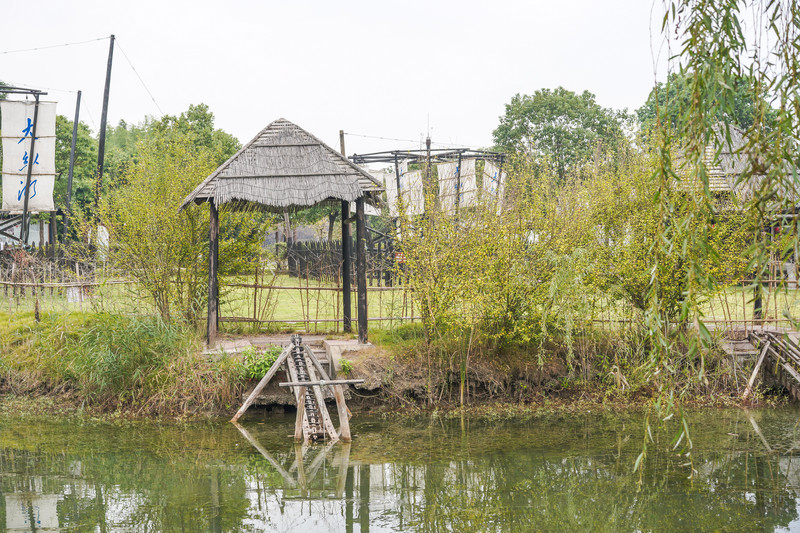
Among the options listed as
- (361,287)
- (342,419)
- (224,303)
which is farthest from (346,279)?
(342,419)

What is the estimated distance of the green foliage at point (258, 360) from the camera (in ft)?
30.8

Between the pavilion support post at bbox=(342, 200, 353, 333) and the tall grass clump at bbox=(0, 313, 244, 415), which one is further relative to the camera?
the pavilion support post at bbox=(342, 200, 353, 333)

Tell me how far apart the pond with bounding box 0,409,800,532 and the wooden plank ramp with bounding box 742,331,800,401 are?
80 centimetres

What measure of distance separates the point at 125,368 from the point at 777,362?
891 centimetres

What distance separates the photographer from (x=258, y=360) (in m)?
9.48

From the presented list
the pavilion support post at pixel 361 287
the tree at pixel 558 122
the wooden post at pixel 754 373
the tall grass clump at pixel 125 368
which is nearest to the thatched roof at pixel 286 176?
the pavilion support post at pixel 361 287

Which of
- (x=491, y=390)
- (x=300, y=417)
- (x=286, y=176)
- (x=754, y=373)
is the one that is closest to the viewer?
(x=300, y=417)

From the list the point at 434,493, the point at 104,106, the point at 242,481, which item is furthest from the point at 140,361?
the point at 104,106

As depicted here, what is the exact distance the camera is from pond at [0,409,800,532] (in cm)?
599

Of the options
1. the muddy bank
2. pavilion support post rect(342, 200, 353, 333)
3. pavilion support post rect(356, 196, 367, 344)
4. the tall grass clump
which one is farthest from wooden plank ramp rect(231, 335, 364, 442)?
pavilion support post rect(342, 200, 353, 333)

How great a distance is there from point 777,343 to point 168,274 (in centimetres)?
883

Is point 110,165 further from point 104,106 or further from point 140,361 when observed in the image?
point 140,361

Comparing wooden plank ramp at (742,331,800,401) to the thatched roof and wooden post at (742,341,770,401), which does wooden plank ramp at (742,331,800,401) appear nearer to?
wooden post at (742,341,770,401)

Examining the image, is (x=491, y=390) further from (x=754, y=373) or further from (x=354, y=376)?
(x=754, y=373)
